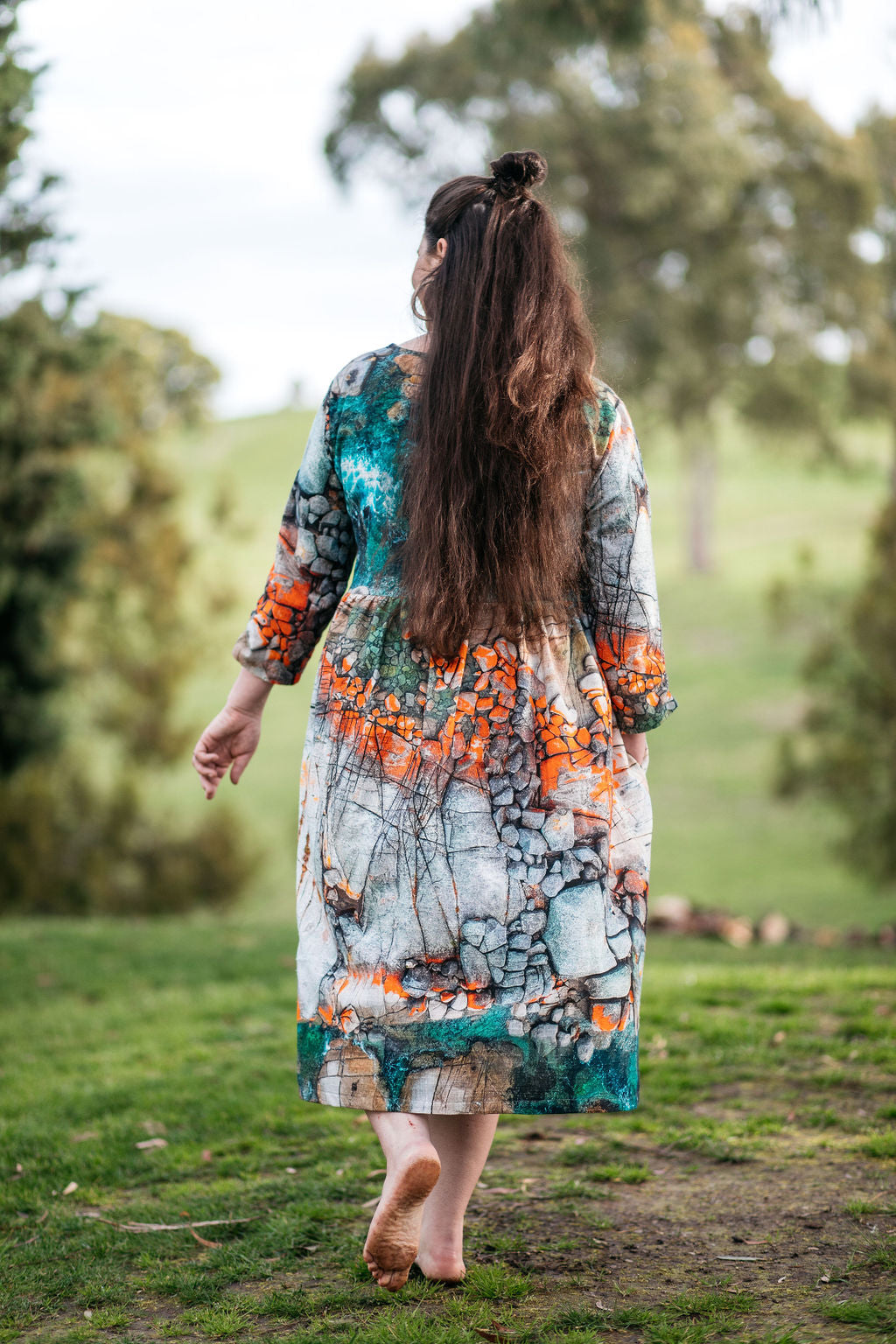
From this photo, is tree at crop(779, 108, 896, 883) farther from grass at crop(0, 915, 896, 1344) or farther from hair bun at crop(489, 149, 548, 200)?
hair bun at crop(489, 149, 548, 200)

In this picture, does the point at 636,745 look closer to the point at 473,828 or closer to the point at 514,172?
the point at 473,828

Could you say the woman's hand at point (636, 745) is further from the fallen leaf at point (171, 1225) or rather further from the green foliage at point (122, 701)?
the green foliage at point (122, 701)

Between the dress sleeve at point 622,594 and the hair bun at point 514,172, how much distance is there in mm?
472

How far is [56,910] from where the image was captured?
1254cm

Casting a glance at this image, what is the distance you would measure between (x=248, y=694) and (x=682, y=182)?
12.8 meters

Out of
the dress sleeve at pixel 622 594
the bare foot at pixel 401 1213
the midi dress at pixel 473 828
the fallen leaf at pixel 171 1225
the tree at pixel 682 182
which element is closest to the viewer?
the bare foot at pixel 401 1213

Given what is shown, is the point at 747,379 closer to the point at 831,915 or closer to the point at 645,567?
the point at 831,915

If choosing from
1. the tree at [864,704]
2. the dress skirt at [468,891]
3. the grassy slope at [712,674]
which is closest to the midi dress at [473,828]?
the dress skirt at [468,891]

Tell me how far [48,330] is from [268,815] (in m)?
15.9

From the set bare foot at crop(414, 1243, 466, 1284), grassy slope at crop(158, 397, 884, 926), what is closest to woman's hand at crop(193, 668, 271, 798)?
bare foot at crop(414, 1243, 466, 1284)

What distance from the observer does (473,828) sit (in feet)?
7.09

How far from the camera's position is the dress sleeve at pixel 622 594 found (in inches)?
89.4

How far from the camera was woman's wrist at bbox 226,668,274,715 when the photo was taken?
2.44m

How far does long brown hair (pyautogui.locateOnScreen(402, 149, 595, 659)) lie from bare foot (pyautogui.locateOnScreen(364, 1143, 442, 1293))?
2.81 feet
